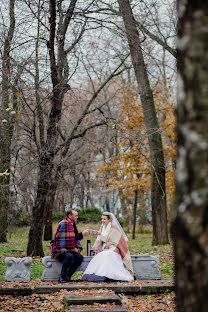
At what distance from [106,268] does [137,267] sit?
94 cm

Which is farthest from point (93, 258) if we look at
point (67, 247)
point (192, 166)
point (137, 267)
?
point (192, 166)

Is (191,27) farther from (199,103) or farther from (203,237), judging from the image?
(203,237)

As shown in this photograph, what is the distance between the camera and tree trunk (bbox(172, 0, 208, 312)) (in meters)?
1.48

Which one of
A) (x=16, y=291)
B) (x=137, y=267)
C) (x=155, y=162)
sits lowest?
(x=16, y=291)

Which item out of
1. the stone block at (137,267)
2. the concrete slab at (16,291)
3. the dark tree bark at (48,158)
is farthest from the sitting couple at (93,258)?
the dark tree bark at (48,158)

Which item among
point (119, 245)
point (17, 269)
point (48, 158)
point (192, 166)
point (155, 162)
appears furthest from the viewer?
point (155, 162)

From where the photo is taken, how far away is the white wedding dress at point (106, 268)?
7941mm

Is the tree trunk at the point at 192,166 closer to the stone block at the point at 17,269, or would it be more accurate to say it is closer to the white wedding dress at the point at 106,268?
the white wedding dress at the point at 106,268

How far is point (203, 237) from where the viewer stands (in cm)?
146

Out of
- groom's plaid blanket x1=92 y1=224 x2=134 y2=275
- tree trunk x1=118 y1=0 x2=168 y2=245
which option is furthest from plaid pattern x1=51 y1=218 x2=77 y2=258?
tree trunk x1=118 y1=0 x2=168 y2=245

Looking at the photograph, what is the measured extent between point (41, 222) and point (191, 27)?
37.7 feet

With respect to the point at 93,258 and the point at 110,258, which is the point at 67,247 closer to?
the point at 93,258

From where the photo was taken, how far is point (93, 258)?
8.34 meters

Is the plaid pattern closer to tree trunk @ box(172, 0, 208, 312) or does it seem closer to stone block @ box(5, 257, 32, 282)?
stone block @ box(5, 257, 32, 282)
